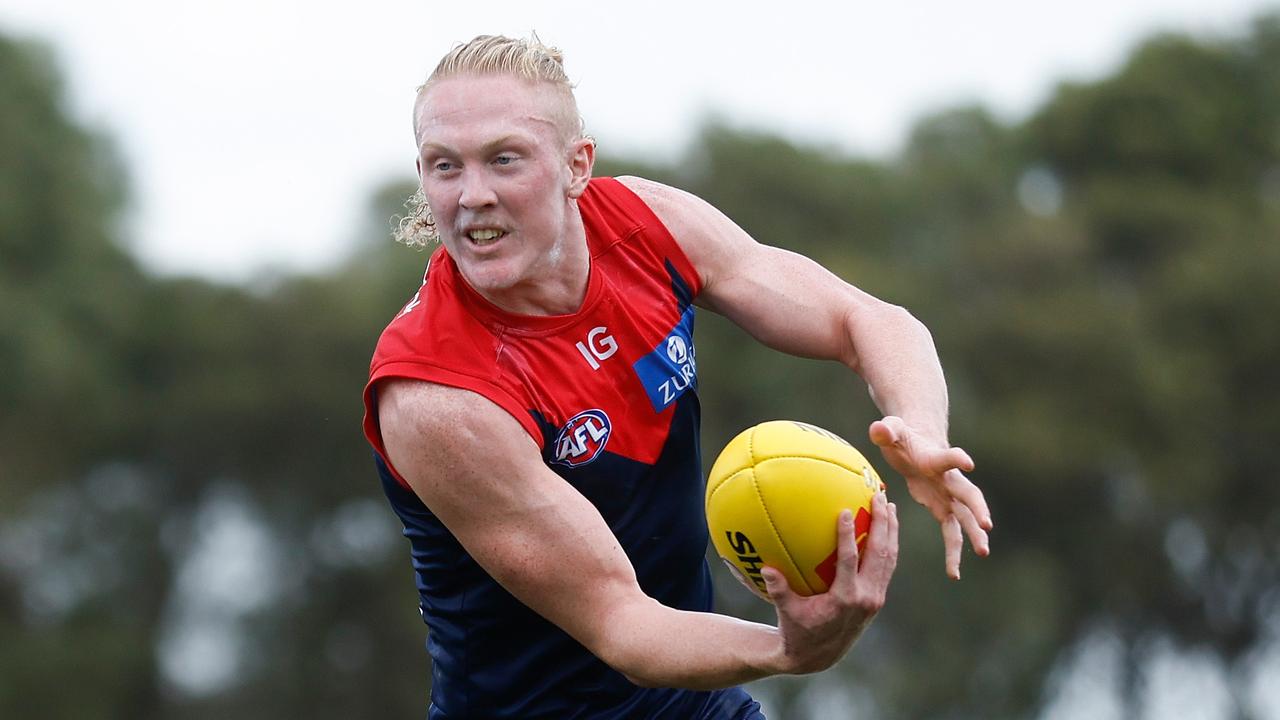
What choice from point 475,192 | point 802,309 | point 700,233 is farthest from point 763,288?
point 475,192

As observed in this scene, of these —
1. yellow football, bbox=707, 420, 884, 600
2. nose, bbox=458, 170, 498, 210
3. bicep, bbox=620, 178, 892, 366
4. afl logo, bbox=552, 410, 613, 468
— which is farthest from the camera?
bicep, bbox=620, 178, 892, 366

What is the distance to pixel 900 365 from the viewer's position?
5902 mm

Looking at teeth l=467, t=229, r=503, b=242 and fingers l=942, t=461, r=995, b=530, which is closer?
fingers l=942, t=461, r=995, b=530

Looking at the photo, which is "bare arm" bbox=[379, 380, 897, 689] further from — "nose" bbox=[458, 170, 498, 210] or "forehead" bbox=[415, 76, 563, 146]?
"forehead" bbox=[415, 76, 563, 146]

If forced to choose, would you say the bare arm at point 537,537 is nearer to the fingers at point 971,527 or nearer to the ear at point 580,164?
the fingers at point 971,527

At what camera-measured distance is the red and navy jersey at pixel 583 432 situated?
5.54 metres

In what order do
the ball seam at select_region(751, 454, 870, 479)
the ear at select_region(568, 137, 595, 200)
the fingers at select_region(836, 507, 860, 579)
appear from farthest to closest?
the ear at select_region(568, 137, 595, 200), the ball seam at select_region(751, 454, 870, 479), the fingers at select_region(836, 507, 860, 579)

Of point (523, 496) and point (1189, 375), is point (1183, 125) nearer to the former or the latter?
point (1189, 375)

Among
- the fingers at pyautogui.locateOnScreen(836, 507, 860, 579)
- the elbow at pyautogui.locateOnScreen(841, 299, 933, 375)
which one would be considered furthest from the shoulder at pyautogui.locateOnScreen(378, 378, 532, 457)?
the elbow at pyautogui.locateOnScreen(841, 299, 933, 375)

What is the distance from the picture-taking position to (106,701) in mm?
26484

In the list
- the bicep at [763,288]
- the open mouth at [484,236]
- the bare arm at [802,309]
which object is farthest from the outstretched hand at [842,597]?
the bicep at [763,288]

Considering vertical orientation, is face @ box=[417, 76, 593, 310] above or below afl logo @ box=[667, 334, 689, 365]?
above

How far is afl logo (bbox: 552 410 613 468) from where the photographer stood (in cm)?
561

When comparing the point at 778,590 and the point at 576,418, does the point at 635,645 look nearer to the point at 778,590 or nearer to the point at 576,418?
the point at 778,590
